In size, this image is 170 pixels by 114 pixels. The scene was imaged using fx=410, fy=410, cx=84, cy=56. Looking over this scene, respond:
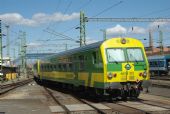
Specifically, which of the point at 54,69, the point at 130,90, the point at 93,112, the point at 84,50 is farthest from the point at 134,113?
the point at 54,69

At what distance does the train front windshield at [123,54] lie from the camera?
18.1m

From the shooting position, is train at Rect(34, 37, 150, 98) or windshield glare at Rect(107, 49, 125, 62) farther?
windshield glare at Rect(107, 49, 125, 62)

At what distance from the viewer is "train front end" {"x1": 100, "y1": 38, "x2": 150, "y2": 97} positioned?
17688 mm

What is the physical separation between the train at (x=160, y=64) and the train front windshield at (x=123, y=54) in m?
37.0

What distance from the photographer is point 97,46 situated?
18.7 metres

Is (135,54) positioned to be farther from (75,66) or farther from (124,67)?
(75,66)

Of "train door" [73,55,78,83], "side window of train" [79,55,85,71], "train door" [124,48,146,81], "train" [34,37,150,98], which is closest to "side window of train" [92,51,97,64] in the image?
"train" [34,37,150,98]

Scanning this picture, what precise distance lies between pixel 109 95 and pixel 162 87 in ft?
28.0

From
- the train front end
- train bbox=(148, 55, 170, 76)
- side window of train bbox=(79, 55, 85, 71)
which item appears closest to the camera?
the train front end

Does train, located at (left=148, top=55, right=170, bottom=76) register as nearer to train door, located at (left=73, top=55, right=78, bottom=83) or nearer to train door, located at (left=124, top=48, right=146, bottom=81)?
train door, located at (left=73, top=55, right=78, bottom=83)

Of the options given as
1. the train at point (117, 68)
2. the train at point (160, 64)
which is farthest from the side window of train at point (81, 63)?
the train at point (160, 64)

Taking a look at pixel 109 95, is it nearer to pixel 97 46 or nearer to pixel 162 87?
pixel 97 46

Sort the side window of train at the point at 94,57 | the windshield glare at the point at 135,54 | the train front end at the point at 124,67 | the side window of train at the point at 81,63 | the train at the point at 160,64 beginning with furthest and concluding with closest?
the train at the point at 160,64, the side window of train at the point at 81,63, the side window of train at the point at 94,57, the windshield glare at the point at 135,54, the train front end at the point at 124,67

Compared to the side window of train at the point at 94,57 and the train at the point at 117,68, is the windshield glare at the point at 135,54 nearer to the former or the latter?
the train at the point at 117,68
